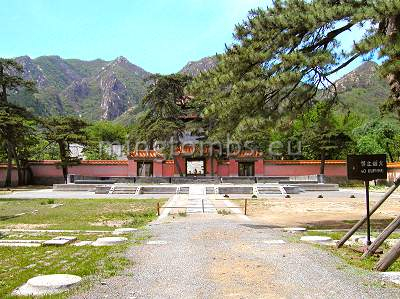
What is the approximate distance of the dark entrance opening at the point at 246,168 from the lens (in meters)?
39.4

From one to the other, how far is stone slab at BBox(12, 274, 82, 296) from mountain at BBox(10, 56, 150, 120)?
95.1m

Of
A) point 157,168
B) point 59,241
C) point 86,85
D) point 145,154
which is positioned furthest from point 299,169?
point 86,85

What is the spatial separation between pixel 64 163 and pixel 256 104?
95.6 ft

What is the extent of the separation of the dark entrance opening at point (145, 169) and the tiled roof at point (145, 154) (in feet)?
3.01

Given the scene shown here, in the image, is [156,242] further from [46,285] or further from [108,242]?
[46,285]

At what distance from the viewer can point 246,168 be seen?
39.6 metres

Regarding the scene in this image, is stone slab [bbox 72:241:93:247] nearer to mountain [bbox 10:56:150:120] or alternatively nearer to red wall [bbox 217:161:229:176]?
red wall [bbox 217:161:229:176]

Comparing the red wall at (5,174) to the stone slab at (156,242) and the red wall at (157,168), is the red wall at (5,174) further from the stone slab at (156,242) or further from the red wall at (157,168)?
the stone slab at (156,242)

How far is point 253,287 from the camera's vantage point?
205 inches

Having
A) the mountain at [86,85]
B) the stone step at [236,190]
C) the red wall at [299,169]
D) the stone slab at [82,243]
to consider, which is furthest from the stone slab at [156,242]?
the mountain at [86,85]

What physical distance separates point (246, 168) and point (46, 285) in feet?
115

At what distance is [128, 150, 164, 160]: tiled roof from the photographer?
127ft

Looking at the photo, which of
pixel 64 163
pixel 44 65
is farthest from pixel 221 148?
pixel 44 65

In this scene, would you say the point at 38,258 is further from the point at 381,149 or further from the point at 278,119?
the point at 381,149
